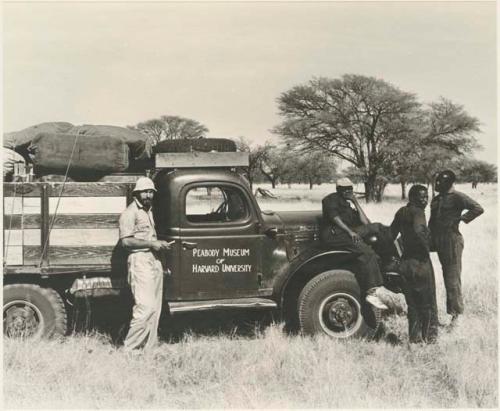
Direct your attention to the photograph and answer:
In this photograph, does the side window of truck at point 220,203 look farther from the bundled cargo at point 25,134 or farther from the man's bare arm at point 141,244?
the bundled cargo at point 25,134

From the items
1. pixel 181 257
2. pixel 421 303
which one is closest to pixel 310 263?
pixel 421 303

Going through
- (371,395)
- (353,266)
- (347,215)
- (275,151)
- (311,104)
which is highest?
(311,104)

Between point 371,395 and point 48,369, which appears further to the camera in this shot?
point 48,369

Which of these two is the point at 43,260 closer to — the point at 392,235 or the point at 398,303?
the point at 392,235

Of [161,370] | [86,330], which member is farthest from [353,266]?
[86,330]

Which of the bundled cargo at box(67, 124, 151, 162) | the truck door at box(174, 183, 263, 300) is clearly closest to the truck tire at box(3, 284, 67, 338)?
the truck door at box(174, 183, 263, 300)

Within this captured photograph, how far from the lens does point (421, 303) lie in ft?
21.1

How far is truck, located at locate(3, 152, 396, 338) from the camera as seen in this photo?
6.17m

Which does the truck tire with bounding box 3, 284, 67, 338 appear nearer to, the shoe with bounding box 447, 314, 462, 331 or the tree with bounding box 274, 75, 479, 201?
the shoe with bounding box 447, 314, 462, 331

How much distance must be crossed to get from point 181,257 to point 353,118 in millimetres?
27990

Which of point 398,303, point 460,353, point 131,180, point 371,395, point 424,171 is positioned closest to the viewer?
point 371,395

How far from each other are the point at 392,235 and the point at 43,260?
3.46 m

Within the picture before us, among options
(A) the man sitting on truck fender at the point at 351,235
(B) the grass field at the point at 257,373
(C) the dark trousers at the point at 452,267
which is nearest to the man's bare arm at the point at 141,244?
(B) the grass field at the point at 257,373

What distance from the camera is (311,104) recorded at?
3388 centimetres
